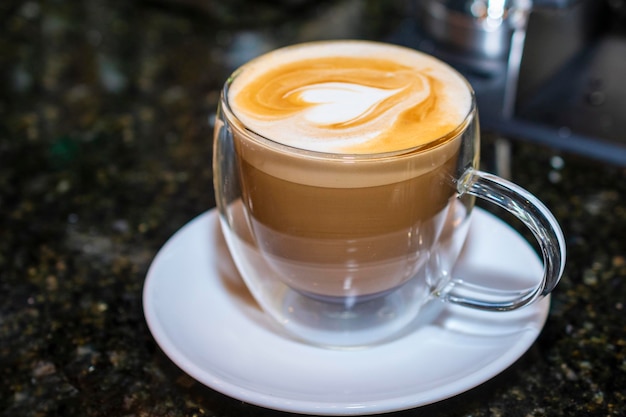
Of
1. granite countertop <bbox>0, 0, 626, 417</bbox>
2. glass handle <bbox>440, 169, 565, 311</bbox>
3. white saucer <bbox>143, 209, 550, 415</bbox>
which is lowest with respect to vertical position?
granite countertop <bbox>0, 0, 626, 417</bbox>

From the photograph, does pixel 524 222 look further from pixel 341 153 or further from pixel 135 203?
pixel 135 203

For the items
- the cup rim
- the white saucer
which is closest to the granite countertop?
the white saucer

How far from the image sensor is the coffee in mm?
509

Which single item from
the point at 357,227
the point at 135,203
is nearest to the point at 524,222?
the point at 357,227

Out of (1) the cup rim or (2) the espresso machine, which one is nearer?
(1) the cup rim

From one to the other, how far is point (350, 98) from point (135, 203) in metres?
0.31

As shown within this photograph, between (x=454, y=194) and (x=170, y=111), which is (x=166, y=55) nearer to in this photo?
(x=170, y=111)

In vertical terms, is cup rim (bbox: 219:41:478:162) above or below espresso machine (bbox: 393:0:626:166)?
above

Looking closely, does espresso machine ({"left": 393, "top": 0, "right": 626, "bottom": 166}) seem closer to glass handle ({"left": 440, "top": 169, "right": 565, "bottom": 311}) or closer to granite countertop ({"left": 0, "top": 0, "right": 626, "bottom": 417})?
granite countertop ({"left": 0, "top": 0, "right": 626, "bottom": 417})

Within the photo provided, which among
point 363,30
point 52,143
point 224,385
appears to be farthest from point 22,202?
point 363,30

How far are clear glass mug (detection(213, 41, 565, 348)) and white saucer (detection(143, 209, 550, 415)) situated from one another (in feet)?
0.06

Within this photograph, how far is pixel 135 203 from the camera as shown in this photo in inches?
30.5

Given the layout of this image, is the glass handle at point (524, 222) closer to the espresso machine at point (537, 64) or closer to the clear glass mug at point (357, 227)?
the clear glass mug at point (357, 227)

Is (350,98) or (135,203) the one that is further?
(135,203)
